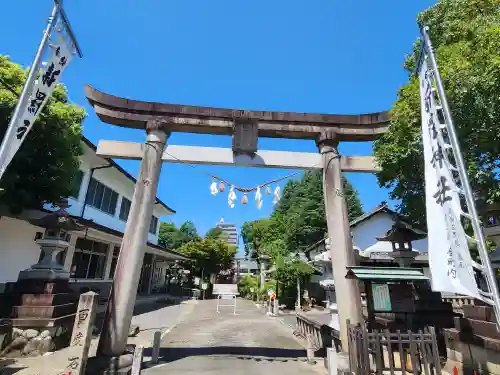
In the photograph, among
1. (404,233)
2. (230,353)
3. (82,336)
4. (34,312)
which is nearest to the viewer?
(82,336)

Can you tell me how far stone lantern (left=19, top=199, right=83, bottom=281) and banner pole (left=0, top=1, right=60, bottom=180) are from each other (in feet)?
13.0

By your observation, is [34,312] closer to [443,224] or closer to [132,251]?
[132,251]

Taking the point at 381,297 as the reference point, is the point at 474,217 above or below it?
above

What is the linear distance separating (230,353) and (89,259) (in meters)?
12.4

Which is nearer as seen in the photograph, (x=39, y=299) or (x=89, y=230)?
(x=39, y=299)

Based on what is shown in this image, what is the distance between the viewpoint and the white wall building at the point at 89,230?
1194 centimetres

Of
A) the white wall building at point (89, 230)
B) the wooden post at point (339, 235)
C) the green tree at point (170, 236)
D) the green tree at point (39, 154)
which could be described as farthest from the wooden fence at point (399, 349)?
the green tree at point (170, 236)

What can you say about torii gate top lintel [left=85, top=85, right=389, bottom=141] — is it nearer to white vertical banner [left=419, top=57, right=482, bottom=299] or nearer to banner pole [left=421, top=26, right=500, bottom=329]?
white vertical banner [left=419, top=57, right=482, bottom=299]

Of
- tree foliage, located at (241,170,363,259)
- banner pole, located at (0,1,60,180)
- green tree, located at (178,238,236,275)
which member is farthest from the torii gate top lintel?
green tree, located at (178,238,236,275)

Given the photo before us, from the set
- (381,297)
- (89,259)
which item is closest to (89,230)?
(89,259)

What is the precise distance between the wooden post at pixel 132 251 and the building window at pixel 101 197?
415 inches

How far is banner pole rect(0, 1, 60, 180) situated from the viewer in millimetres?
5182

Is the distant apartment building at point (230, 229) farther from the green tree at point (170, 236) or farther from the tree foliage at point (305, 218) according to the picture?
the tree foliage at point (305, 218)

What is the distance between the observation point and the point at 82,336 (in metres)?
6.38
